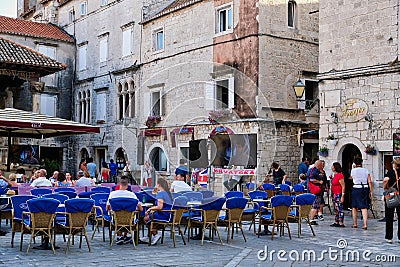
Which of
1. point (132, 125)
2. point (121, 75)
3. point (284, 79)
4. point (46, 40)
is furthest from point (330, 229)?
point (46, 40)

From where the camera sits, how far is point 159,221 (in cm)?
933

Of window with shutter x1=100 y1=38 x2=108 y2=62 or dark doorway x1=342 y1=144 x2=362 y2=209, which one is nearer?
dark doorway x1=342 y1=144 x2=362 y2=209

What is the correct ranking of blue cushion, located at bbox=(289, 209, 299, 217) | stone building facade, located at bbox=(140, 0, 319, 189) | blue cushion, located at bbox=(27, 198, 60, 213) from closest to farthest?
blue cushion, located at bbox=(27, 198, 60, 213)
blue cushion, located at bbox=(289, 209, 299, 217)
stone building facade, located at bbox=(140, 0, 319, 189)

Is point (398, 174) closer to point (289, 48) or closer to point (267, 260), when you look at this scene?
point (267, 260)

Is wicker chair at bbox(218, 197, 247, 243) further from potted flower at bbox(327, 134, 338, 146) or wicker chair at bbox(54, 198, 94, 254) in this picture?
potted flower at bbox(327, 134, 338, 146)

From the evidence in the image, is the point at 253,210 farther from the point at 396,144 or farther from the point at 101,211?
the point at 396,144

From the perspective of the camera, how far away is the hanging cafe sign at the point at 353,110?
46.6ft

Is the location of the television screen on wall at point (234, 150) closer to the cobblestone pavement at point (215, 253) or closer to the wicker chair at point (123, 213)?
the cobblestone pavement at point (215, 253)

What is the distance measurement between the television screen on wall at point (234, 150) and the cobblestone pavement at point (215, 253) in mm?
5381

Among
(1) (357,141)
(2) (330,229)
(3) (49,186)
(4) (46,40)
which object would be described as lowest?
(2) (330,229)

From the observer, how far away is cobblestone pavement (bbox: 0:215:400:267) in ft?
25.5

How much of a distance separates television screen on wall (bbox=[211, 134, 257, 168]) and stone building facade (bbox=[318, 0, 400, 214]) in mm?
2726

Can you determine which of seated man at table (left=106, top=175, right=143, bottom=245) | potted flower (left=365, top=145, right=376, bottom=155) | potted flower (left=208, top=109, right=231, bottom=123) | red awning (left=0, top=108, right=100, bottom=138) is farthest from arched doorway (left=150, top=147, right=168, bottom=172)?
seated man at table (left=106, top=175, right=143, bottom=245)

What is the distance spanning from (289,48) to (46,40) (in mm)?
14864
